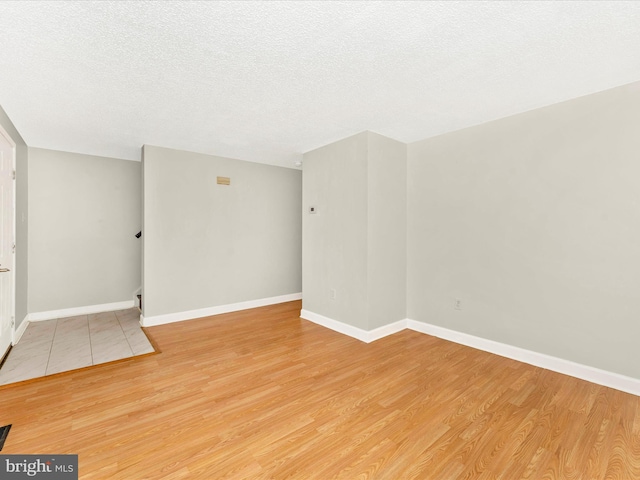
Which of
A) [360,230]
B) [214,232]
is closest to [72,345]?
[214,232]

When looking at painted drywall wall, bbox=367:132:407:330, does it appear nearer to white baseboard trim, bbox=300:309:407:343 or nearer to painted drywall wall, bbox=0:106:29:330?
white baseboard trim, bbox=300:309:407:343

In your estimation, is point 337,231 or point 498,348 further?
point 337,231

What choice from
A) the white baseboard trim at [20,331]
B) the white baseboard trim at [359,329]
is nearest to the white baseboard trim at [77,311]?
the white baseboard trim at [20,331]

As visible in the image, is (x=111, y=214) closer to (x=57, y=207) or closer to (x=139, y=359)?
(x=57, y=207)

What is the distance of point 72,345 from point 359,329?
3300mm

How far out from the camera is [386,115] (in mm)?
3162

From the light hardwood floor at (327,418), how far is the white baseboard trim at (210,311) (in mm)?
1120

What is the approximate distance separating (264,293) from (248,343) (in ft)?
6.17

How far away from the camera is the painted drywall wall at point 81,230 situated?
14.5 feet

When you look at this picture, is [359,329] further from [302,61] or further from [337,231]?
[302,61]

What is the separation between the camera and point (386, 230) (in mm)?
3861

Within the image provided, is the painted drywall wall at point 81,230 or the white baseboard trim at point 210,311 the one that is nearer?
the white baseboard trim at point 210,311

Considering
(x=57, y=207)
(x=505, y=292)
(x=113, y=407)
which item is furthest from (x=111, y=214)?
(x=505, y=292)

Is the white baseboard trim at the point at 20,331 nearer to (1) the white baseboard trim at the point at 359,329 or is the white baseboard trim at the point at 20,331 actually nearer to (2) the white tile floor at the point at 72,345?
(2) the white tile floor at the point at 72,345
